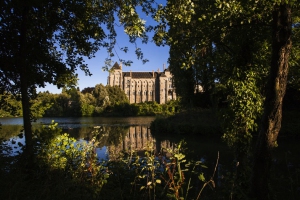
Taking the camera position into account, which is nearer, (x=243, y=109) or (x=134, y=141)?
(x=243, y=109)

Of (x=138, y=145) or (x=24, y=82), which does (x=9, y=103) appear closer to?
(x=24, y=82)

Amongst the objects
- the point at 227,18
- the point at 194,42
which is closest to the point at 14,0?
Result: the point at 194,42

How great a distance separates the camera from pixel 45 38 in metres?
6.06

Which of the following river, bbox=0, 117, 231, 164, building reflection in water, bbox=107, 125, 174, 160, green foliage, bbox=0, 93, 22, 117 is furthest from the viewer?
river, bbox=0, 117, 231, 164

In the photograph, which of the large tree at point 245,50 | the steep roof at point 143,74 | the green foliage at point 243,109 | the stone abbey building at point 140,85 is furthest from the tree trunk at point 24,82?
the steep roof at point 143,74

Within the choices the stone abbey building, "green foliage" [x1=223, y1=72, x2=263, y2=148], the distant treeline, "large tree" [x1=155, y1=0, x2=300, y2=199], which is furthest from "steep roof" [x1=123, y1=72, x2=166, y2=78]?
"green foliage" [x1=223, y1=72, x2=263, y2=148]

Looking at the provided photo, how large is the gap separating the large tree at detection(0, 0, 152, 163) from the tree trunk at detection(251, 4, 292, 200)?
2109mm

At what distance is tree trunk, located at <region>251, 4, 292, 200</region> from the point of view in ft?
12.5

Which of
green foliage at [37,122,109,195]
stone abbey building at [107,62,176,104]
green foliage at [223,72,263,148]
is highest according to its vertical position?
stone abbey building at [107,62,176,104]

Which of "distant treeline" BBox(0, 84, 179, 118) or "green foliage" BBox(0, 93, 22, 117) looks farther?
"distant treeline" BBox(0, 84, 179, 118)

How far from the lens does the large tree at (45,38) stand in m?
5.24

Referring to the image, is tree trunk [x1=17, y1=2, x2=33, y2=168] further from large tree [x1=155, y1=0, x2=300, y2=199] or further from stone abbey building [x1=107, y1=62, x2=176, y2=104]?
stone abbey building [x1=107, y1=62, x2=176, y2=104]

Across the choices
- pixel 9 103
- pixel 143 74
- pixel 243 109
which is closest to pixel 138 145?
pixel 9 103

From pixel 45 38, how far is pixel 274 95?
496 centimetres
